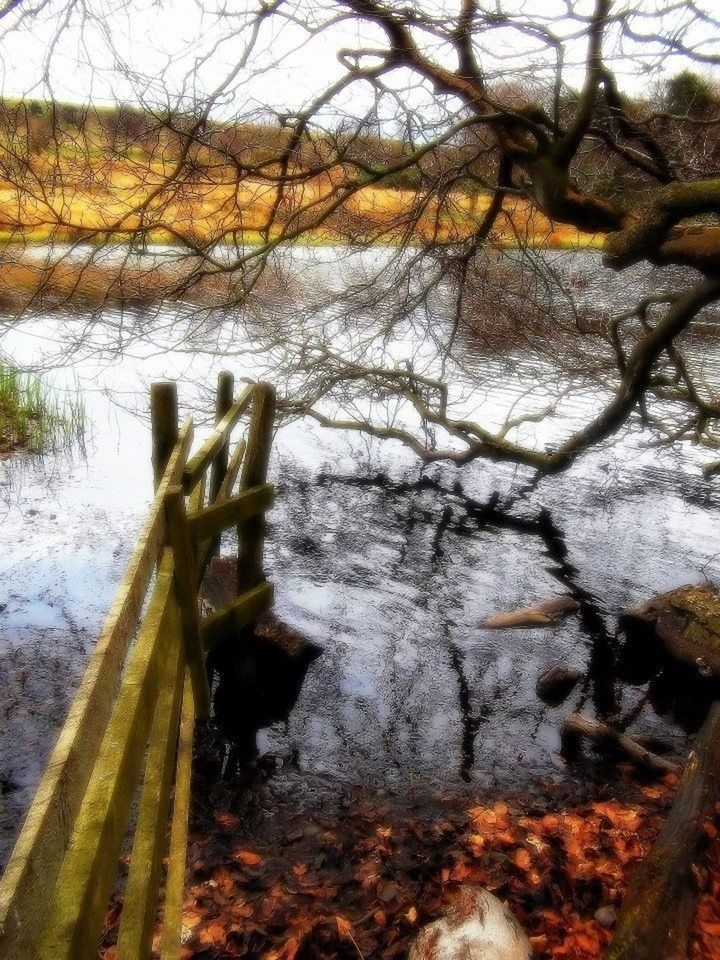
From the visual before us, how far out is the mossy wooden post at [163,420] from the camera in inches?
179

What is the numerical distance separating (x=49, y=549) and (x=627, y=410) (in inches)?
269

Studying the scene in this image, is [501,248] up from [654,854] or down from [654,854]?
up

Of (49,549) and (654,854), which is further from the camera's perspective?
(49,549)

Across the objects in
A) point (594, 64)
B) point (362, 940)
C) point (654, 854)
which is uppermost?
point (594, 64)

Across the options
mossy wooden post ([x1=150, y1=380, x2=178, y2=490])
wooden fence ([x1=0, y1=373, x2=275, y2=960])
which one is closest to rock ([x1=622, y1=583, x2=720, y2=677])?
wooden fence ([x1=0, y1=373, x2=275, y2=960])

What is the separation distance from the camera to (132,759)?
1.90 m

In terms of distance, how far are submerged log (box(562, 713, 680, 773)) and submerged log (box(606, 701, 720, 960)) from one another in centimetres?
158

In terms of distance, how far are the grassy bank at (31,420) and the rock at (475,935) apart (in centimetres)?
1000

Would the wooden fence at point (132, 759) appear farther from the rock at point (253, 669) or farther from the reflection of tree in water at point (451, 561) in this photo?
the reflection of tree in water at point (451, 561)

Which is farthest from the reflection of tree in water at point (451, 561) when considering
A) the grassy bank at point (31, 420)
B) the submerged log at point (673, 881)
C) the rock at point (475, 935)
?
the grassy bank at point (31, 420)

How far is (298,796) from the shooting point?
4.70 m

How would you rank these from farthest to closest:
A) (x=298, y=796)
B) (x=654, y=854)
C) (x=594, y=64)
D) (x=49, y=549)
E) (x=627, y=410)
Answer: (x=49, y=549) < (x=627, y=410) < (x=594, y=64) < (x=298, y=796) < (x=654, y=854)

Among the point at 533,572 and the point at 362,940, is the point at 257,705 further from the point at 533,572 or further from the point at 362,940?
the point at 533,572

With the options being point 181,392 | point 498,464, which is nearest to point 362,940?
point 498,464
